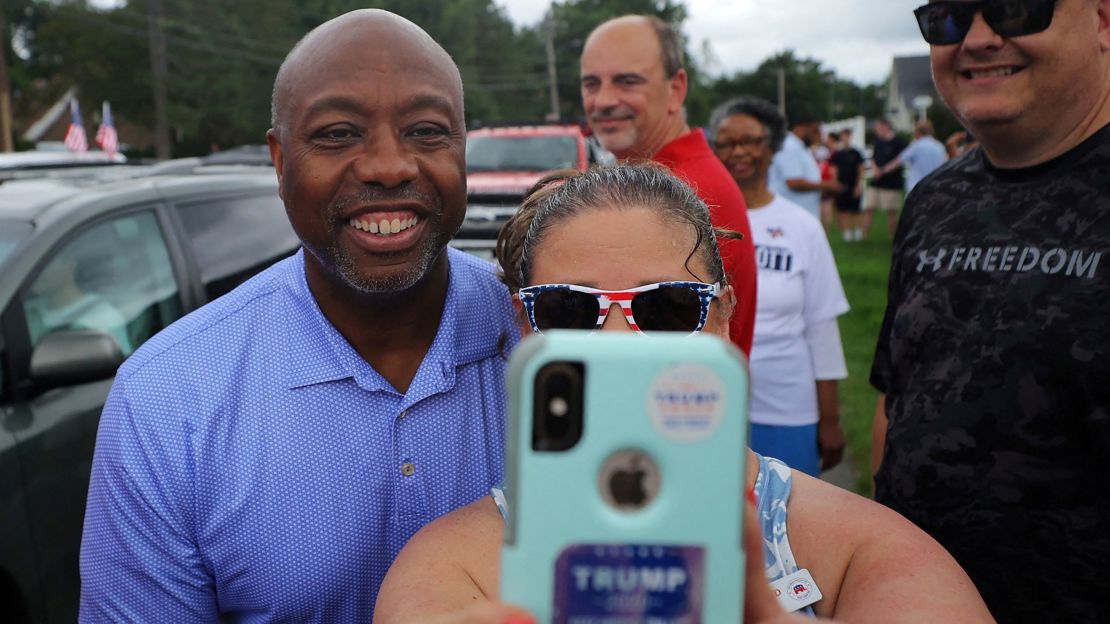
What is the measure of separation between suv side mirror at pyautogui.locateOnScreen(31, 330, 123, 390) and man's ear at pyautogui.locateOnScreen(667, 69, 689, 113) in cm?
233

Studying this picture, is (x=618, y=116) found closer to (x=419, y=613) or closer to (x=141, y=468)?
(x=141, y=468)

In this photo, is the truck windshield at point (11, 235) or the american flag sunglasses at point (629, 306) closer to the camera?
the american flag sunglasses at point (629, 306)

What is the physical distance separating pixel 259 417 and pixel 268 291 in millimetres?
339

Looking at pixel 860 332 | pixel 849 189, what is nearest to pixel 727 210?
pixel 860 332

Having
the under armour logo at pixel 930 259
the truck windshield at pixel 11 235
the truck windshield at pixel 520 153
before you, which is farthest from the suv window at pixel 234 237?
the truck windshield at pixel 520 153

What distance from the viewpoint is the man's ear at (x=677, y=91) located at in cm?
414

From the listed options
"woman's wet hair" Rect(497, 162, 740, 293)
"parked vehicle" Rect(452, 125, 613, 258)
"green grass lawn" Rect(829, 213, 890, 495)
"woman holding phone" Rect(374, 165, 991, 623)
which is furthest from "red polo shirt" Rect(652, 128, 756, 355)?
"parked vehicle" Rect(452, 125, 613, 258)

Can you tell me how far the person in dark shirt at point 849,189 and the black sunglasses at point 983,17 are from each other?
15.0 m

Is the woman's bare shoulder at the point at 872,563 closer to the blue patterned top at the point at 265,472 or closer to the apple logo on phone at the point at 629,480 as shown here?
the apple logo on phone at the point at 629,480

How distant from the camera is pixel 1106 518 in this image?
2105 millimetres

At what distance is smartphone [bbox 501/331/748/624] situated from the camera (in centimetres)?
94

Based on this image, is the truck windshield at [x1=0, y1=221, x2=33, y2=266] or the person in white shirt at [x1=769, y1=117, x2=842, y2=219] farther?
the person in white shirt at [x1=769, y1=117, x2=842, y2=219]

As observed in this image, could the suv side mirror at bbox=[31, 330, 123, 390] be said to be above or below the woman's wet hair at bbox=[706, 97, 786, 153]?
below

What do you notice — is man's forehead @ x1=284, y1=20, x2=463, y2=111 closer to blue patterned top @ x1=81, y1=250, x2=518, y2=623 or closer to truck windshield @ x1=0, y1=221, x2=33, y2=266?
blue patterned top @ x1=81, y1=250, x2=518, y2=623
